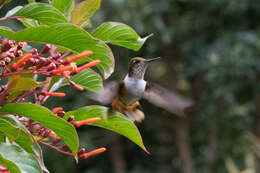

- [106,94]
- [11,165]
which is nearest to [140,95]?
[106,94]

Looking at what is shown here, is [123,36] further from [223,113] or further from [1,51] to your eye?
[223,113]

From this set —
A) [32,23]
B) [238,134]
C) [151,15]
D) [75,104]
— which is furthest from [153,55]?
[32,23]

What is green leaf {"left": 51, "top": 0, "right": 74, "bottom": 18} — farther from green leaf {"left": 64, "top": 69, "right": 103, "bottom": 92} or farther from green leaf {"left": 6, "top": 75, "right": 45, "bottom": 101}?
green leaf {"left": 6, "top": 75, "right": 45, "bottom": 101}

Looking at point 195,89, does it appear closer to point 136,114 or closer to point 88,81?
point 136,114

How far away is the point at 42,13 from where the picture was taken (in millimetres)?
855

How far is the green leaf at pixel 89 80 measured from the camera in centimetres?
99

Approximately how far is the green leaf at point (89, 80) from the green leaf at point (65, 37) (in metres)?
0.11

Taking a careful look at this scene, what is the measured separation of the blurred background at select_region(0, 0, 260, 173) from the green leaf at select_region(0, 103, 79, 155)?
3519mm

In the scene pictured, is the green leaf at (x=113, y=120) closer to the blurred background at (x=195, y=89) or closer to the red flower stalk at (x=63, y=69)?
the red flower stalk at (x=63, y=69)

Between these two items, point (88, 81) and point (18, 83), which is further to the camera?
point (88, 81)

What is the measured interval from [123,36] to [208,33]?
4624mm

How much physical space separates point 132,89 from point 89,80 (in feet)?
0.92

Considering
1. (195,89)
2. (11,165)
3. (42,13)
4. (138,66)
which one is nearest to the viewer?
(11,165)

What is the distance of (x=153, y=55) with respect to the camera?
5562mm
